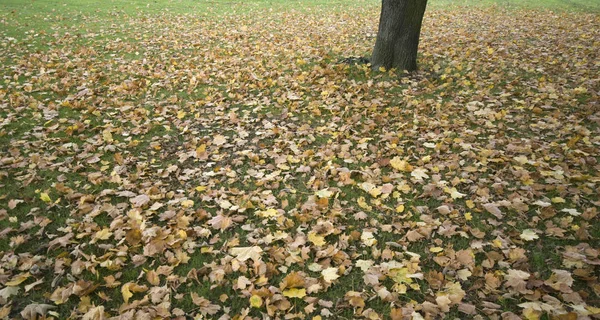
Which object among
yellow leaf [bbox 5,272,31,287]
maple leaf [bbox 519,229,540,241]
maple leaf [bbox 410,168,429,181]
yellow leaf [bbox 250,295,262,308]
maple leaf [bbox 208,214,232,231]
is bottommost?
yellow leaf [bbox 5,272,31,287]

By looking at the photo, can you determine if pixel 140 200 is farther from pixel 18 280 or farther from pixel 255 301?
pixel 255 301

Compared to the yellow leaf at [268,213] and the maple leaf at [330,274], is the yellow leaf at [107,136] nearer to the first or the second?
the yellow leaf at [268,213]

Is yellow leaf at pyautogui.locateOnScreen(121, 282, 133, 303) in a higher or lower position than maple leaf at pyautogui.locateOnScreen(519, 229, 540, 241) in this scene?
lower

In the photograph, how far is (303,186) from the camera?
4.07 meters

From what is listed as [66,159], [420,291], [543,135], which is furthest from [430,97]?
[66,159]

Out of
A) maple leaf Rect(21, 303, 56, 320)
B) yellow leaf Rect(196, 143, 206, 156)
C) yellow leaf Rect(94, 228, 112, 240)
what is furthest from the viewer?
yellow leaf Rect(196, 143, 206, 156)

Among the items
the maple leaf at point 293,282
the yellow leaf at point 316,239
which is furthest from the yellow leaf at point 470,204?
the maple leaf at point 293,282

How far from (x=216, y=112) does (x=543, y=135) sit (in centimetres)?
478

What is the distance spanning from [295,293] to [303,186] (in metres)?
1.50

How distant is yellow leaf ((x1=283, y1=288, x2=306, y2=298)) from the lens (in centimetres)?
275

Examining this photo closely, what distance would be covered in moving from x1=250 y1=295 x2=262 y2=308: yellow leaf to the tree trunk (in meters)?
5.52

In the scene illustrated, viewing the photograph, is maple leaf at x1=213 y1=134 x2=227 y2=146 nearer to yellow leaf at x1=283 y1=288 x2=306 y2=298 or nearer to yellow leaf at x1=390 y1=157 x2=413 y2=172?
yellow leaf at x1=390 y1=157 x2=413 y2=172

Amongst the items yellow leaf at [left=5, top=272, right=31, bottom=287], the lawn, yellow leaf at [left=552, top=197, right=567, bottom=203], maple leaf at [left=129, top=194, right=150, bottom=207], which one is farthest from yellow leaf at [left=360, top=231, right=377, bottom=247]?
yellow leaf at [left=5, top=272, right=31, bottom=287]

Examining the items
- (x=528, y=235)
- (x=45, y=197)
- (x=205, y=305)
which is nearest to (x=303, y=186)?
(x=205, y=305)
